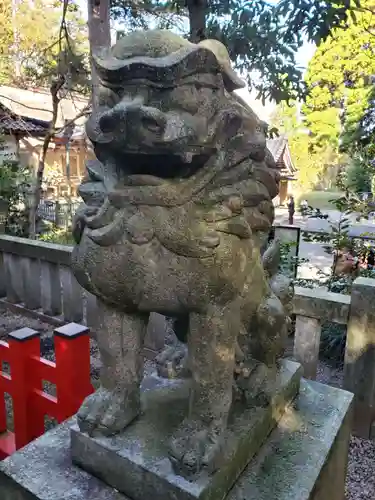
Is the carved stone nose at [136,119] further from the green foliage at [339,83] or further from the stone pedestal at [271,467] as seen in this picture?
the green foliage at [339,83]

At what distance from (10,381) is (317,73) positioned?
19378 mm

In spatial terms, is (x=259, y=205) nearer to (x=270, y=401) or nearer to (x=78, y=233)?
(x=78, y=233)

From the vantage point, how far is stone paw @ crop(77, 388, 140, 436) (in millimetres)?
1192

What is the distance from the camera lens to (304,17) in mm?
3160

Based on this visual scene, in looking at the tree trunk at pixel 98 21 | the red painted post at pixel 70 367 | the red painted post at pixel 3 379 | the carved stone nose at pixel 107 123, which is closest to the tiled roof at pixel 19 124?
the tree trunk at pixel 98 21

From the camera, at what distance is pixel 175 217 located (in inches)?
39.6

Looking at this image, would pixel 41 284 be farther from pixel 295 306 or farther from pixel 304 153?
pixel 304 153

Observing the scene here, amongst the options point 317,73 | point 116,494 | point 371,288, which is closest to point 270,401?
point 116,494

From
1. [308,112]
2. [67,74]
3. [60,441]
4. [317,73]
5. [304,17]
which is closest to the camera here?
[60,441]

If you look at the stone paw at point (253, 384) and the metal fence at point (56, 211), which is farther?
the metal fence at point (56, 211)

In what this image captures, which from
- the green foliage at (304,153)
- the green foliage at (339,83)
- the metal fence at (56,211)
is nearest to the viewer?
the metal fence at (56,211)

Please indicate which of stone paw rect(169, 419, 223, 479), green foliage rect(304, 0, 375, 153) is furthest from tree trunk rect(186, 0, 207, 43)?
green foliage rect(304, 0, 375, 153)

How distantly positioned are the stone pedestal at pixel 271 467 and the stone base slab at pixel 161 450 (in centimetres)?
→ 3

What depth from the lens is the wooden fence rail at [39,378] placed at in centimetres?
178
